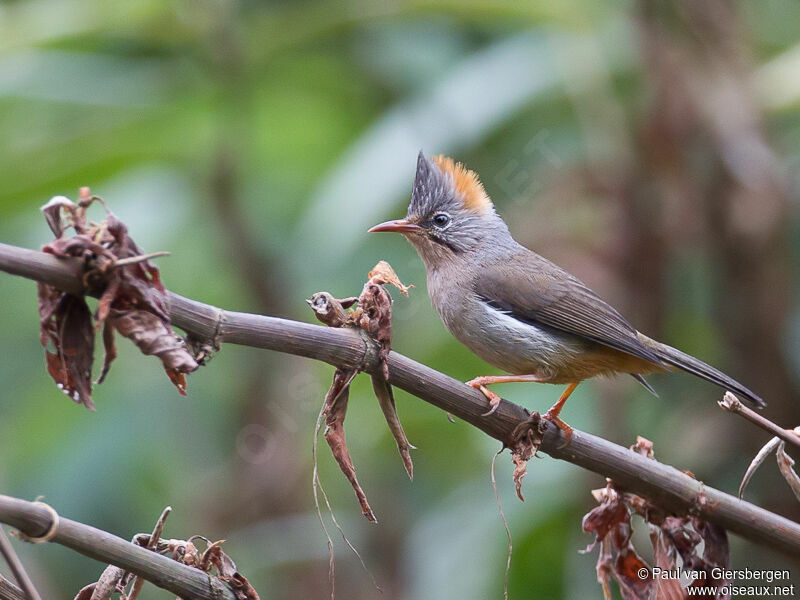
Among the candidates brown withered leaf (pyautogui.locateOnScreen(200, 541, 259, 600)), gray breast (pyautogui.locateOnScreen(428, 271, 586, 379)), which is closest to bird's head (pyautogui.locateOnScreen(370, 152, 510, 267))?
gray breast (pyautogui.locateOnScreen(428, 271, 586, 379))

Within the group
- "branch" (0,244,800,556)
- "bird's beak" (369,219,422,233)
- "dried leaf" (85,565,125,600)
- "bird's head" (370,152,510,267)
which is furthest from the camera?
"bird's head" (370,152,510,267)

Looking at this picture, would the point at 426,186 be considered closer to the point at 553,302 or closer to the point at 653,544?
the point at 553,302

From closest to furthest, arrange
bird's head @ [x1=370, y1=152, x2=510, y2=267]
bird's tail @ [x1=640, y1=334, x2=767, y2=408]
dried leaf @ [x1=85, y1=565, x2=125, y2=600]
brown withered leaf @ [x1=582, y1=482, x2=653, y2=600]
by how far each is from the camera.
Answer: dried leaf @ [x1=85, y1=565, x2=125, y2=600] → brown withered leaf @ [x1=582, y1=482, x2=653, y2=600] → bird's tail @ [x1=640, y1=334, x2=767, y2=408] → bird's head @ [x1=370, y1=152, x2=510, y2=267]

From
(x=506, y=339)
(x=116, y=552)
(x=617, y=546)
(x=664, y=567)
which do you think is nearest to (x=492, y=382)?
(x=506, y=339)

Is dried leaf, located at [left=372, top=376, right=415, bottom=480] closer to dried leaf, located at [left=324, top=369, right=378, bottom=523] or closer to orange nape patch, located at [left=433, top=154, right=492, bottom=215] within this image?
dried leaf, located at [left=324, top=369, right=378, bottom=523]

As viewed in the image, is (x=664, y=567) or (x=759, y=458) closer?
(x=759, y=458)

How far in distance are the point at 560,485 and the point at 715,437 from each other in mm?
684

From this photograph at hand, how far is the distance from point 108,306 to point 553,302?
2.39m

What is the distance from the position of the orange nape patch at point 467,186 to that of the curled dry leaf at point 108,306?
2.38 meters

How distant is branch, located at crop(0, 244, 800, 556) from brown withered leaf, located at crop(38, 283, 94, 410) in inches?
2.0

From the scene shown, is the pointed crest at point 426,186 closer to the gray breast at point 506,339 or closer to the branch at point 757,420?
the gray breast at point 506,339

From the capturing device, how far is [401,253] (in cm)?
490

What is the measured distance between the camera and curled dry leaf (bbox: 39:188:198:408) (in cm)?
146

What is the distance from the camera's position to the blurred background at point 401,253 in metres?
3.97
